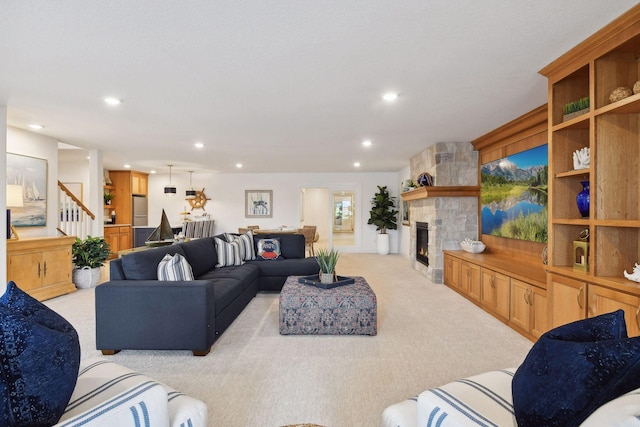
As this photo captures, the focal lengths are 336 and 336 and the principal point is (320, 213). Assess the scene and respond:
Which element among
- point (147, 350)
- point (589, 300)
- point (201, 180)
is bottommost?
point (147, 350)

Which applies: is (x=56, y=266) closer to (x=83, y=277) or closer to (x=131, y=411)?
(x=83, y=277)

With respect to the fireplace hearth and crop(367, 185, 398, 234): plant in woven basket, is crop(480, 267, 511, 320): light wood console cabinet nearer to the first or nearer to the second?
the fireplace hearth

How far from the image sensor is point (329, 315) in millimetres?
3279

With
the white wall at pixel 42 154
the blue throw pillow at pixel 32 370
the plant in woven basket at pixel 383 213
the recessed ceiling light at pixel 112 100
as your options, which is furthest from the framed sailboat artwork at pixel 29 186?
the plant in woven basket at pixel 383 213

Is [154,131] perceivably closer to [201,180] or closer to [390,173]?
[201,180]

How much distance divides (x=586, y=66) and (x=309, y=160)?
217 inches

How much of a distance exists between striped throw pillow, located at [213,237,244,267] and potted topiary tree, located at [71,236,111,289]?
222 cm

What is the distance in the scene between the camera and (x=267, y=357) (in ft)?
9.16

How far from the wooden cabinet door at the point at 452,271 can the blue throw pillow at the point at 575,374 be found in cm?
408

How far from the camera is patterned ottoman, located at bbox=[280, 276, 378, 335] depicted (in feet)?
10.7

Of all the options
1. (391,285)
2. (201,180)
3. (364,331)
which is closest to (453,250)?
(391,285)

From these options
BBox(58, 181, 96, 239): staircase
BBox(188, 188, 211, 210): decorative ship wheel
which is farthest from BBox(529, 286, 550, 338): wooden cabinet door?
BBox(188, 188, 211, 210): decorative ship wheel

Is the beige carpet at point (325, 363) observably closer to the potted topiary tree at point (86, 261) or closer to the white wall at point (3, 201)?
the white wall at point (3, 201)

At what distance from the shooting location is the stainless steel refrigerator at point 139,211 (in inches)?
375
